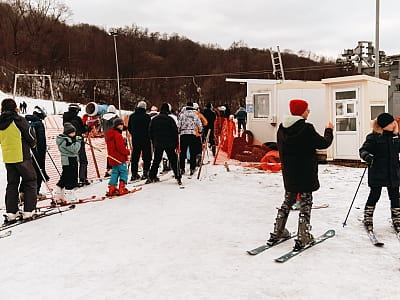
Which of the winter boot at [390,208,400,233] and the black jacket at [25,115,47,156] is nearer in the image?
the winter boot at [390,208,400,233]

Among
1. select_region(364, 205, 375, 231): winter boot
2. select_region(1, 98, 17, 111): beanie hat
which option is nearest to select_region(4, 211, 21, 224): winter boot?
select_region(1, 98, 17, 111): beanie hat

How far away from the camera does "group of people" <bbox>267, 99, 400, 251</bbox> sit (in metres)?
4.49

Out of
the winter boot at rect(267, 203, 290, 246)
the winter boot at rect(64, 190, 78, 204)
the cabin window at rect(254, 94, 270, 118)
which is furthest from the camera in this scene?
the cabin window at rect(254, 94, 270, 118)

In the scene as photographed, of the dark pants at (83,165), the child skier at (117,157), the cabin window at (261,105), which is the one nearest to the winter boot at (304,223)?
the child skier at (117,157)

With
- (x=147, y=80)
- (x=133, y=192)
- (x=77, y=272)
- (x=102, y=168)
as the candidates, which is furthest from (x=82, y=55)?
(x=77, y=272)

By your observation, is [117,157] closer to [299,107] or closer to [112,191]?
[112,191]

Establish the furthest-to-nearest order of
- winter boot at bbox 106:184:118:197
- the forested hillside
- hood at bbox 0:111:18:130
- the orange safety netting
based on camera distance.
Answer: the forested hillside, the orange safety netting, winter boot at bbox 106:184:118:197, hood at bbox 0:111:18:130

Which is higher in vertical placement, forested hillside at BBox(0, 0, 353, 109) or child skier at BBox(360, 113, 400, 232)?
forested hillside at BBox(0, 0, 353, 109)

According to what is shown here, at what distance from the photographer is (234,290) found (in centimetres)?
367

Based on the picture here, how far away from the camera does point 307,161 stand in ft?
14.9

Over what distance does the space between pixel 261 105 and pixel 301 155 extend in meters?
10.7

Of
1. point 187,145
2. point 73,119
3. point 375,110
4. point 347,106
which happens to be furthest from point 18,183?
point 375,110

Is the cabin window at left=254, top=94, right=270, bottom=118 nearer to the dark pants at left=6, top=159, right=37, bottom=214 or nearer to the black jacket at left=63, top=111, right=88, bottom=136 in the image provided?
the black jacket at left=63, top=111, right=88, bottom=136

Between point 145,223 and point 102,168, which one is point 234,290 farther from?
point 102,168
